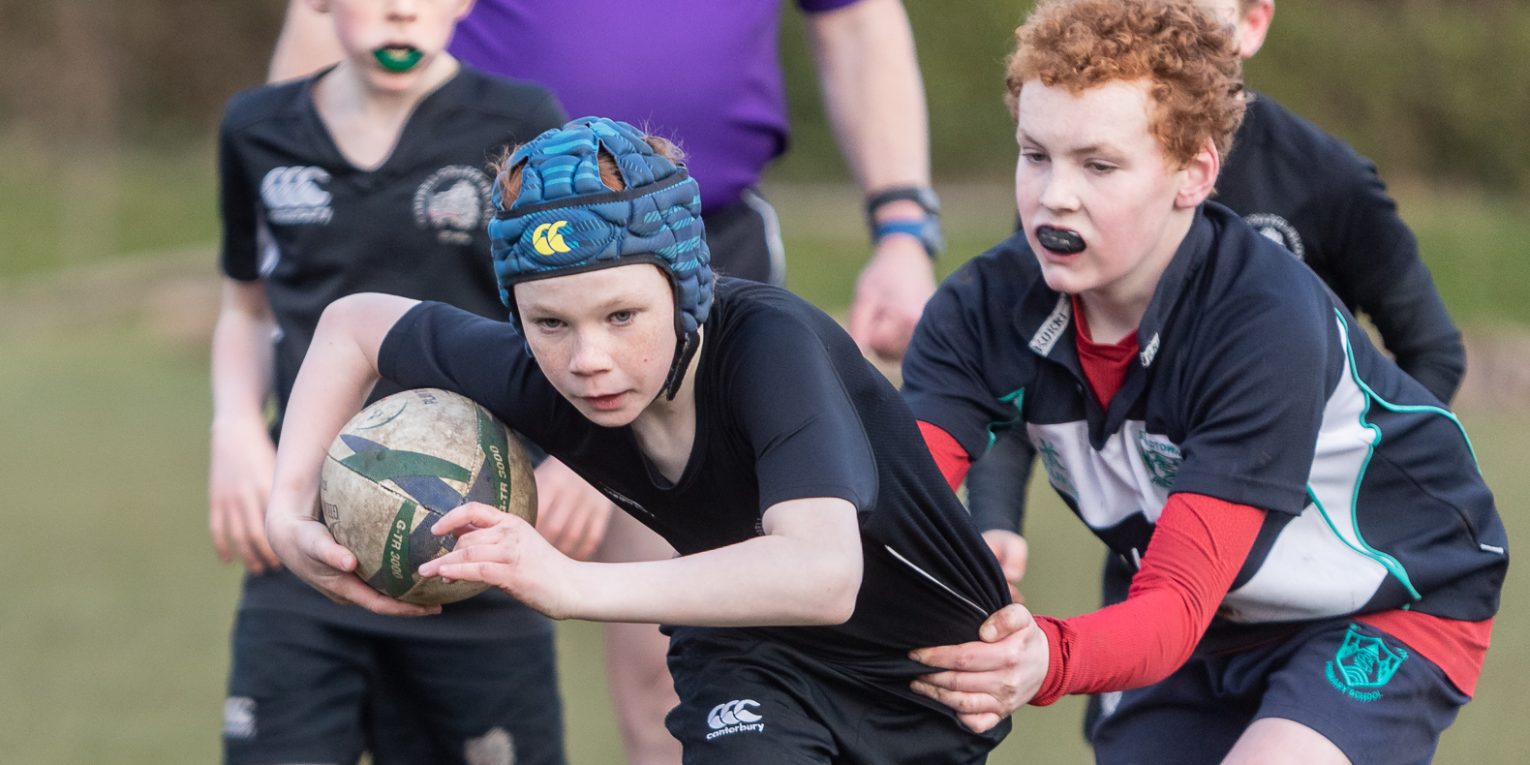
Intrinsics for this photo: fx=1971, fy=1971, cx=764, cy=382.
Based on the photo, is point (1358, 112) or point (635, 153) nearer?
point (635, 153)

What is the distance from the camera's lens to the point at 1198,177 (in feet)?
12.3

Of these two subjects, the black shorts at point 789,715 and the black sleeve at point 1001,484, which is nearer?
the black shorts at point 789,715

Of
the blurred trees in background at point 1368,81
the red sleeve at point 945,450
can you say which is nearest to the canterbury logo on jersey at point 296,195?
the red sleeve at point 945,450

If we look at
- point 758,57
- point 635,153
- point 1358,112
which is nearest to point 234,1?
point 1358,112

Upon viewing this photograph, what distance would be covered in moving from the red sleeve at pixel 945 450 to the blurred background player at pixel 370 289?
1129mm

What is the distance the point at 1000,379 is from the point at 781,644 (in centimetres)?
73

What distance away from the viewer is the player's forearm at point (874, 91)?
5.05 meters

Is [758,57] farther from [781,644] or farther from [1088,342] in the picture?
[781,644]

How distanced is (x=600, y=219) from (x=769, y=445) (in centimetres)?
45

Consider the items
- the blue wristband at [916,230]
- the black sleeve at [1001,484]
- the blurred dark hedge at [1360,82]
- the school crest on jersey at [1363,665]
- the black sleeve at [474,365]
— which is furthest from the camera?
the blurred dark hedge at [1360,82]

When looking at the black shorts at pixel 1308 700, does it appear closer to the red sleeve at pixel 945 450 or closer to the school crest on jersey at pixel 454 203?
the red sleeve at pixel 945 450

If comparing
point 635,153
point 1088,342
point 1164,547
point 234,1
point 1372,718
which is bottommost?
point 234,1

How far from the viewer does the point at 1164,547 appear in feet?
11.8

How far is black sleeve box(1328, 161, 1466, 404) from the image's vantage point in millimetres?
4309
